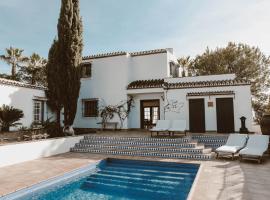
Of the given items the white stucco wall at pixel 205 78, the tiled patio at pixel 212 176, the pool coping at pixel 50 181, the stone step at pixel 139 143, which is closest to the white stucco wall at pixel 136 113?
the white stucco wall at pixel 205 78

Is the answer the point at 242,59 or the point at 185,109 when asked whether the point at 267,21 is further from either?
the point at 242,59

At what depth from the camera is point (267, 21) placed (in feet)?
40.6

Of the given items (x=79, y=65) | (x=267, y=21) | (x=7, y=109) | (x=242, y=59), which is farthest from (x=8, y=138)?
(x=242, y=59)

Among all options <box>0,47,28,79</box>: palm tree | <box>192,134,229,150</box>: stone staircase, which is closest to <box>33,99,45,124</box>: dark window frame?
<box>192,134,229,150</box>: stone staircase

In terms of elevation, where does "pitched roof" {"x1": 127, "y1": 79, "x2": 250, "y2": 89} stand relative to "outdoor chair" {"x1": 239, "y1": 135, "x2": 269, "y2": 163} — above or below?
above

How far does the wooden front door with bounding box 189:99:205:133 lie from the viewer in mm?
15644

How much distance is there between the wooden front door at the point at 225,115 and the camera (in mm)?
15039

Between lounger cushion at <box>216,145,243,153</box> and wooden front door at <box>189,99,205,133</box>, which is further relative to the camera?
wooden front door at <box>189,99,205,133</box>

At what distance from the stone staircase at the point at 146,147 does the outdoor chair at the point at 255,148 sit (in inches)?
64.0

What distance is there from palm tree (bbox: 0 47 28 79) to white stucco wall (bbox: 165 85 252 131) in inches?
947

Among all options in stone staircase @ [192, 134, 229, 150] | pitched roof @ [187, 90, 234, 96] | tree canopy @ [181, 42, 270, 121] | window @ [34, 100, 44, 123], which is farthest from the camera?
tree canopy @ [181, 42, 270, 121]


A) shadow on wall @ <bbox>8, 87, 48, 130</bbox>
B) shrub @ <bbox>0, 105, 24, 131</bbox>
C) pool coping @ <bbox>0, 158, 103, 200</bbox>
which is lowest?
pool coping @ <bbox>0, 158, 103, 200</bbox>

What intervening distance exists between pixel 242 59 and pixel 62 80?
2728 cm

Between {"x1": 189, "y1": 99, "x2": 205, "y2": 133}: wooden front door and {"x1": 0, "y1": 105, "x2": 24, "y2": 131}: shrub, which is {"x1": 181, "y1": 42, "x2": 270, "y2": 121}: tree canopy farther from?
{"x1": 0, "y1": 105, "x2": 24, "y2": 131}: shrub
